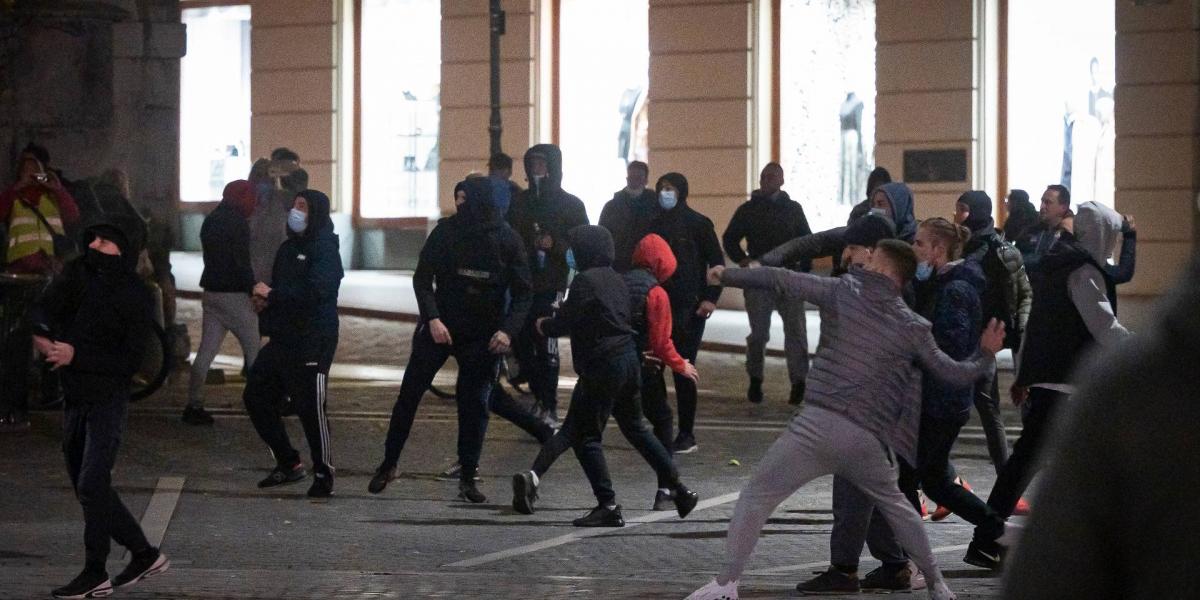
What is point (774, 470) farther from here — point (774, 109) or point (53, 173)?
point (774, 109)

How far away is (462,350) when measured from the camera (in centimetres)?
970

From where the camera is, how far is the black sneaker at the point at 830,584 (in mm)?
7031

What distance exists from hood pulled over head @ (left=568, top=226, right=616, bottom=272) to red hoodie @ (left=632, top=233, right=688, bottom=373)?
1.01 feet

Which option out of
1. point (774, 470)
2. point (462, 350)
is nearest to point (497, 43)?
point (462, 350)

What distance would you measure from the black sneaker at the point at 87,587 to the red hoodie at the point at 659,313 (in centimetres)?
309

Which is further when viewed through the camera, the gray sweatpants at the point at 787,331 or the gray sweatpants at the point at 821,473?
the gray sweatpants at the point at 787,331

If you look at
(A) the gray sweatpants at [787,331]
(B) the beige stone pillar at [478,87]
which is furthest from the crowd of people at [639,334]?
(B) the beige stone pillar at [478,87]

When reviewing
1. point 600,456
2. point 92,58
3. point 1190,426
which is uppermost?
point 92,58

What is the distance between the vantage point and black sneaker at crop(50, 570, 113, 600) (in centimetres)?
689

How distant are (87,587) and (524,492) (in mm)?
2663

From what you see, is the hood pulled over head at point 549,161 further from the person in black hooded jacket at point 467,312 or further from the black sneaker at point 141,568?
the black sneaker at point 141,568

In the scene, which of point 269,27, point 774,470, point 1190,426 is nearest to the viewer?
point 1190,426

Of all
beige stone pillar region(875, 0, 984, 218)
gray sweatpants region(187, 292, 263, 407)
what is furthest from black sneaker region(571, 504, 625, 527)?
beige stone pillar region(875, 0, 984, 218)

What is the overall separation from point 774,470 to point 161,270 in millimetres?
9426
